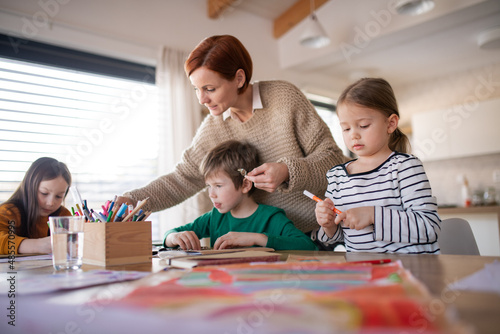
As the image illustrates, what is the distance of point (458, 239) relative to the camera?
132cm

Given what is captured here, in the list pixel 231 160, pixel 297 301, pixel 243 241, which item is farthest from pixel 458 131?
pixel 297 301

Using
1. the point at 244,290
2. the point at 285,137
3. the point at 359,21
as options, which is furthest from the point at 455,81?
the point at 244,290

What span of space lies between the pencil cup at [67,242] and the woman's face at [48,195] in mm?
968

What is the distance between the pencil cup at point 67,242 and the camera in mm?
817

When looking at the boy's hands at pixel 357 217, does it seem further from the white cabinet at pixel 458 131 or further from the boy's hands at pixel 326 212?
the white cabinet at pixel 458 131

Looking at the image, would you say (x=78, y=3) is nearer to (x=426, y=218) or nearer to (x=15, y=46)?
(x=15, y=46)

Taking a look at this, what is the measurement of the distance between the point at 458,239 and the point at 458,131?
352 cm

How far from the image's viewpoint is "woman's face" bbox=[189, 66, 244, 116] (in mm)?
1449

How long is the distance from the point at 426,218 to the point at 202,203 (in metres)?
2.51

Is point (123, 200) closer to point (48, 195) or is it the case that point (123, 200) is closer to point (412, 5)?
point (48, 195)

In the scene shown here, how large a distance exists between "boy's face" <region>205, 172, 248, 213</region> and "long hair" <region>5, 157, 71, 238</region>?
741 millimetres

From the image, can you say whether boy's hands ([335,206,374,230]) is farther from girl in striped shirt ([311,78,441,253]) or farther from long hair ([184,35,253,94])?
long hair ([184,35,253,94])

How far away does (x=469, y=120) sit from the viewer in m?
4.30

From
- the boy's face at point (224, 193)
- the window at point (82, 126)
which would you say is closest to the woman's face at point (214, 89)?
the boy's face at point (224, 193)
